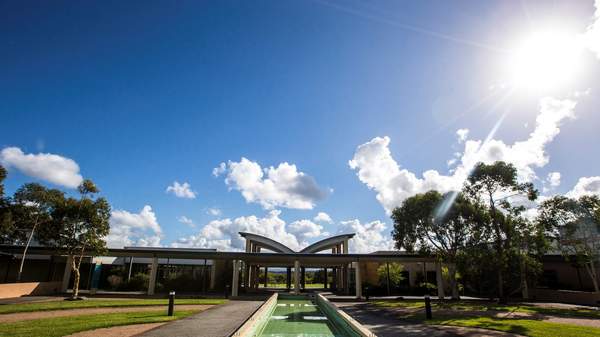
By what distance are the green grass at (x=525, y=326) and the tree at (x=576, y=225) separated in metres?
13.6

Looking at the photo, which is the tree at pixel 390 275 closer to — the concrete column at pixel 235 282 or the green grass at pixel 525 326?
the concrete column at pixel 235 282

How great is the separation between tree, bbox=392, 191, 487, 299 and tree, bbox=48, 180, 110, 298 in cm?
2223

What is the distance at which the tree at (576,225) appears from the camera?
2242 cm

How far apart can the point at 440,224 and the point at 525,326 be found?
12.1 meters

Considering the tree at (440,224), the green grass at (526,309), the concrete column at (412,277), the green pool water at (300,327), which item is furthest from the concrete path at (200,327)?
the concrete column at (412,277)

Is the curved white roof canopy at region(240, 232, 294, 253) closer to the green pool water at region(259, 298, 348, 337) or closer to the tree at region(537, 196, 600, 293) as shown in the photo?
the green pool water at region(259, 298, 348, 337)

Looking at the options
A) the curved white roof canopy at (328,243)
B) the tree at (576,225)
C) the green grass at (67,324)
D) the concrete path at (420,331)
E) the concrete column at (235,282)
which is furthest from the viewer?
the curved white roof canopy at (328,243)

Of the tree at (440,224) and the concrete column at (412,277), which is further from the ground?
the tree at (440,224)

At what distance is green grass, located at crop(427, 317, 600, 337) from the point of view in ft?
34.6

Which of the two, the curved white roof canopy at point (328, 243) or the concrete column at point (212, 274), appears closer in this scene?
the concrete column at point (212, 274)

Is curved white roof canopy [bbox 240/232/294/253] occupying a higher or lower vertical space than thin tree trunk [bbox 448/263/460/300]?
higher

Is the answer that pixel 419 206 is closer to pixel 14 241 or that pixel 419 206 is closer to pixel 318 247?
pixel 318 247

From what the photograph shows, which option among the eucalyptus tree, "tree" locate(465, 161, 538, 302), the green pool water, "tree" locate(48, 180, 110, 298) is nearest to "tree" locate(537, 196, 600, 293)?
"tree" locate(465, 161, 538, 302)

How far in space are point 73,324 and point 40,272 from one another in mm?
26752
